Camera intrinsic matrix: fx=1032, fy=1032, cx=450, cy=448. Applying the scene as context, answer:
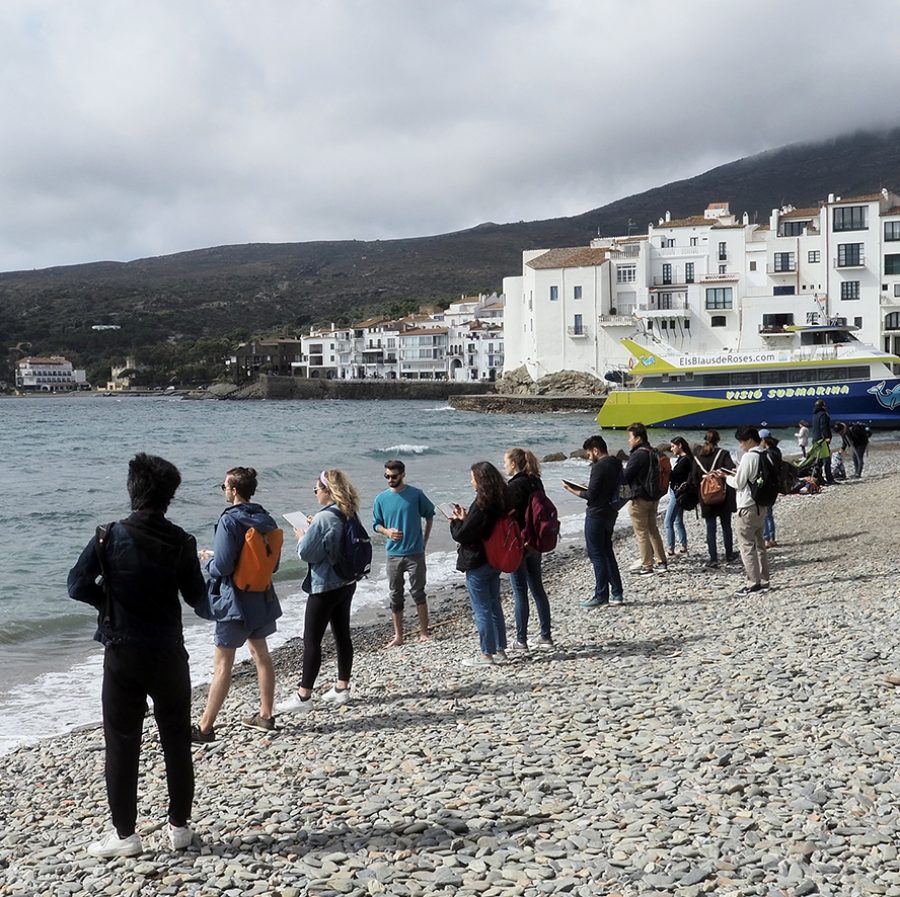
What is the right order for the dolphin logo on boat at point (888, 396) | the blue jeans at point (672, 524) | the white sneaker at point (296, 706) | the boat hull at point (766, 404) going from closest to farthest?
the white sneaker at point (296, 706) < the blue jeans at point (672, 524) < the dolphin logo on boat at point (888, 396) < the boat hull at point (766, 404)

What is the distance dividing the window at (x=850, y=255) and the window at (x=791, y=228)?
16.7 feet

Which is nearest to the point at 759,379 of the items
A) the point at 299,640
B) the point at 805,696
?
the point at 299,640

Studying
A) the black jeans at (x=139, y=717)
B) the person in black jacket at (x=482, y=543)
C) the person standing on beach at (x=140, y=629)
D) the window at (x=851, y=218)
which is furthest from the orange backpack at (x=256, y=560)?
the window at (x=851, y=218)

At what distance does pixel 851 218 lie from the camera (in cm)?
6519

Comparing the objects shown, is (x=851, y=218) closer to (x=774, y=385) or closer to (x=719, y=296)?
(x=719, y=296)

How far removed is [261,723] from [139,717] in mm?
2168

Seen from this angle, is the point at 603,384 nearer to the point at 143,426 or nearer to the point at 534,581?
the point at 143,426

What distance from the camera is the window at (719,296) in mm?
68750

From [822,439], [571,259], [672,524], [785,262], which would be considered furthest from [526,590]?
[571,259]

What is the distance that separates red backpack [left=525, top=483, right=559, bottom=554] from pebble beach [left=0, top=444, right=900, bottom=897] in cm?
94

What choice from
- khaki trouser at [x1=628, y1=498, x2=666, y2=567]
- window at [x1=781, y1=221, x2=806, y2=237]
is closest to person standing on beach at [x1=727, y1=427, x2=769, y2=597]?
khaki trouser at [x1=628, y1=498, x2=666, y2=567]

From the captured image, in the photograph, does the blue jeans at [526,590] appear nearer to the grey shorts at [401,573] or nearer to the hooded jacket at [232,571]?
the grey shorts at [401,573]

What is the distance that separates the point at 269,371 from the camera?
134125mm

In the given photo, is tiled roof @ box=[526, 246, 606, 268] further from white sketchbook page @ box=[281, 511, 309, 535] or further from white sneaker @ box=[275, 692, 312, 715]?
white sneaker @ box=[275, 692, 312, 715]
